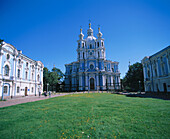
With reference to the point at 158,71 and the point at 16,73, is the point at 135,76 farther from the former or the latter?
the point at 16,73

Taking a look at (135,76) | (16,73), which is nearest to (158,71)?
(135,76)

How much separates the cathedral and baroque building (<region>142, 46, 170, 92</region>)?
11.4 m

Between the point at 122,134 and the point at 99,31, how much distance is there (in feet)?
164

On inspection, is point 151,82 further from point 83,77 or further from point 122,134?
point 122,134

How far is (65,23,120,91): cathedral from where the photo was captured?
4084 centimetres

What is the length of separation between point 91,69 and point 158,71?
2323cm

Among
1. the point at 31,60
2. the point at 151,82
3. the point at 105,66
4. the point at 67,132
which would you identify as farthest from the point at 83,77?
the point at 67,132

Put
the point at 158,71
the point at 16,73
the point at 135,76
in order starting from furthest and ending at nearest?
the point at 135,76
the point at 158,71
the point at 16,73

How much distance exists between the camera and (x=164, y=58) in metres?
21.2

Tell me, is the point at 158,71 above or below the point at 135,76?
above

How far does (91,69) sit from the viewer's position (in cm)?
4209

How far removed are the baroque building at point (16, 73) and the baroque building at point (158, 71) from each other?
29.1 meters

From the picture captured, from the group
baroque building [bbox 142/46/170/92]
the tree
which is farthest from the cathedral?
baroque building [bbox 142/46/170/92]

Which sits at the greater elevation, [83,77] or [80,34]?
[80,34]
